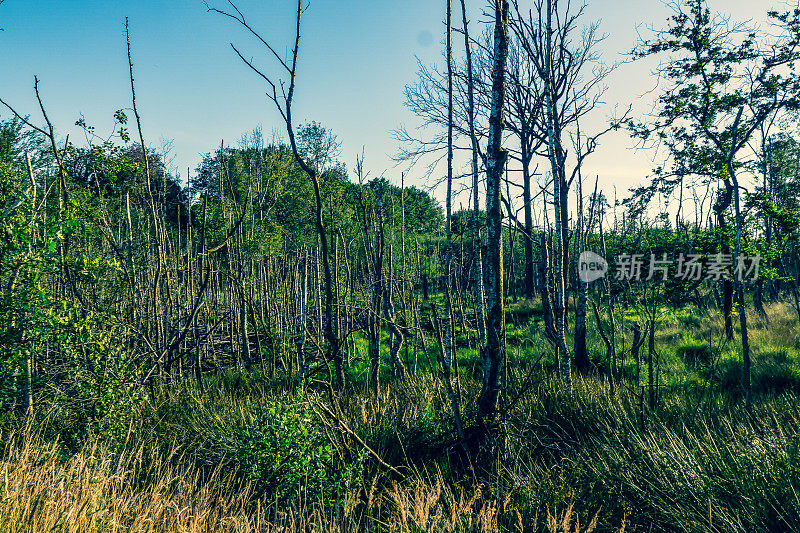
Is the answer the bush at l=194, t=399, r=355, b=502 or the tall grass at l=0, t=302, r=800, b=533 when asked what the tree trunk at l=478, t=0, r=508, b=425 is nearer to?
the tall grass at l=0, t=302, r=800, b=533

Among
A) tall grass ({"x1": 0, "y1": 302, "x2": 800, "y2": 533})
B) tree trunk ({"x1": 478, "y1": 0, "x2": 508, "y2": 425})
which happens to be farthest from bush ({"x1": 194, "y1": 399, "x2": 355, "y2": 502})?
tree trunk ({"x1": 478, "y1": 0, "x2": 508, "y2": 425})

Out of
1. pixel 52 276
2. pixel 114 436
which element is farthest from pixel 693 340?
pixel 52 276

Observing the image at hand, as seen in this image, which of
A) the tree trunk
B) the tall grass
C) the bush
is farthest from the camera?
the tree trunk

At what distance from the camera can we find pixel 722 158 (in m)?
6.27

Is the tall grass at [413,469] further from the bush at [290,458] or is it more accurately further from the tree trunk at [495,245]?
the tree trunk at [495,245]

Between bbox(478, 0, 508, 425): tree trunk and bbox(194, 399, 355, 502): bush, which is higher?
bbox(478, 0, 508, 425): tree trunk

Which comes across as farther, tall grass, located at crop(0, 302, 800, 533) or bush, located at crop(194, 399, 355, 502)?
bush, located at crop(194, 399, 355, 502)

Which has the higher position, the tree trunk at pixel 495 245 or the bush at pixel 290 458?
the tree trunk at pixel 495 245

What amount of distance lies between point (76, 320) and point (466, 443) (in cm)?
355

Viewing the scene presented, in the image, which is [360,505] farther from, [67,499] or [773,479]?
[773,479]

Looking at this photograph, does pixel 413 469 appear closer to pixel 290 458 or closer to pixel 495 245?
pixel 290 458

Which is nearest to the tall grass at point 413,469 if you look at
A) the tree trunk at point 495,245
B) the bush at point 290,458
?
the bush at point 290,458

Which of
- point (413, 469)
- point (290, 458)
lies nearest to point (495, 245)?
point (413, 469)

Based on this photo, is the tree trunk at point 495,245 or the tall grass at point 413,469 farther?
the tree trunk at point 495,245
